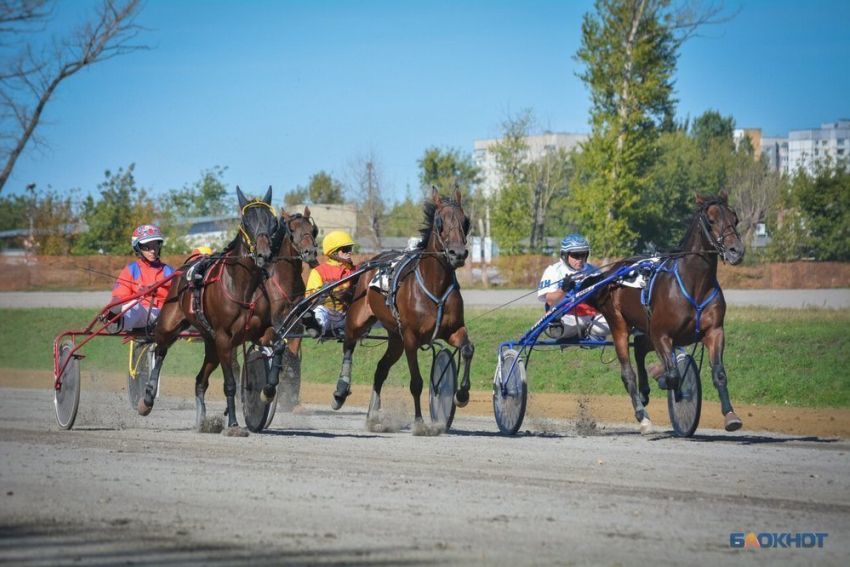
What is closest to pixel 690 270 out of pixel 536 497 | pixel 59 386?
pixel 536 497

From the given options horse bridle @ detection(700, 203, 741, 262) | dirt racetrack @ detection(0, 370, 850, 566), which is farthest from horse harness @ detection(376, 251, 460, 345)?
horse bridle @ detection(700, 203, 741, 262)

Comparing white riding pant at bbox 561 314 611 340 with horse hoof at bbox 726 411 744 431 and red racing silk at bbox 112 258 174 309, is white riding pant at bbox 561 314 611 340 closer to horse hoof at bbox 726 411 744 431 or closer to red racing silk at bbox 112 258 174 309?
horse hoof at bbox 726 411 744 431

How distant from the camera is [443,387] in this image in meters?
11.6

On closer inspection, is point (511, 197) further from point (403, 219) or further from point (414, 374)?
point (414, 374)

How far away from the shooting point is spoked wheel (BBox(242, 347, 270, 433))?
1137cm

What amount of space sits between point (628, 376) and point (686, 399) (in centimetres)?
73

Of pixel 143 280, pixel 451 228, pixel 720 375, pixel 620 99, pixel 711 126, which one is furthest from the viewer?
pixel 711 126

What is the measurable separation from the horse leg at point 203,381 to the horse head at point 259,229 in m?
1.37

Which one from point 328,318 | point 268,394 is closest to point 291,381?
point 328,318

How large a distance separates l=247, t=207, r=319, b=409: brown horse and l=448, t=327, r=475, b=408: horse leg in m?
1.63

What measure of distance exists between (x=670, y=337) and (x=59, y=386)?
20.9ft

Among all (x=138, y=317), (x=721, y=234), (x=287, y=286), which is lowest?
(x=138, y=317)

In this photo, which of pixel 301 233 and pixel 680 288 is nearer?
pixel 680 288

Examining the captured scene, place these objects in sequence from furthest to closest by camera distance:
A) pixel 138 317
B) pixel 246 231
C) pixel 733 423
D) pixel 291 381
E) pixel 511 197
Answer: pixel 511 197
pixel 291 381
pixel 138 317
pixel 246 231
pixel 733 423
